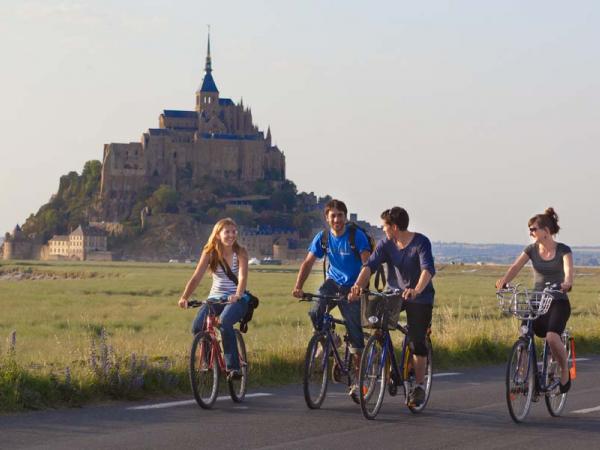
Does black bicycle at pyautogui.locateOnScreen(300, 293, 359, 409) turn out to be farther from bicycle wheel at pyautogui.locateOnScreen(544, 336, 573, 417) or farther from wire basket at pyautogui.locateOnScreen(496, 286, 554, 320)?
bicycle wheel at pyautogui.locateOnScreen(544, 336, 573, 417)

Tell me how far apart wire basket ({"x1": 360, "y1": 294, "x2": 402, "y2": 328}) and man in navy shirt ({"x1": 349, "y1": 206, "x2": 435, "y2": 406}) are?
122 mm

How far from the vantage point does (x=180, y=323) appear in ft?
101

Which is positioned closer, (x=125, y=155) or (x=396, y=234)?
(x=396, y=234)

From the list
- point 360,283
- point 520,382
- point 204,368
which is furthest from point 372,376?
point 204,368

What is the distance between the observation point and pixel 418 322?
33.1ft

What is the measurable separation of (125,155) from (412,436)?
16405 centimetres

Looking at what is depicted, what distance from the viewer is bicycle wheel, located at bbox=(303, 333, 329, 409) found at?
9891mm

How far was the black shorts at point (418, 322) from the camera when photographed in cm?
1005

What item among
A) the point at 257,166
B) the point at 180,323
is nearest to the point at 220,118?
the point at 257,166

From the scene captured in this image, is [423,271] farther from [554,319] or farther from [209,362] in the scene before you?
[209,362]

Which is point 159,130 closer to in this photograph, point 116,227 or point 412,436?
point 116,227

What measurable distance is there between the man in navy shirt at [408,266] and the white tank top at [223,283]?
1.05 metres

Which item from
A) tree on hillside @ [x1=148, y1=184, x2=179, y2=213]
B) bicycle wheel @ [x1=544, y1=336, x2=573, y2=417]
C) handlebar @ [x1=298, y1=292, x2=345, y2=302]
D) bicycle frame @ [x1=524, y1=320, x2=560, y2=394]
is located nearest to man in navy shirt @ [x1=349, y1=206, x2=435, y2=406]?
handlebar @ [x1=298, y1=292, x2=345, y2=302]

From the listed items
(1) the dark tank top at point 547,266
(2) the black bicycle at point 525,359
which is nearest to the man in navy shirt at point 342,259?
(2) the black bicycle at point 525,359
